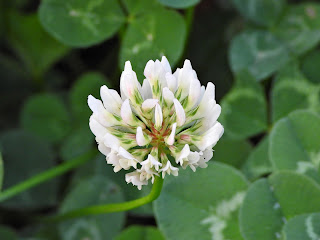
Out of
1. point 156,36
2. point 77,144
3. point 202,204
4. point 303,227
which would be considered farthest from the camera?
point 77,144

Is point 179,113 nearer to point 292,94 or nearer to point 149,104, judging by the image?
point 149,104

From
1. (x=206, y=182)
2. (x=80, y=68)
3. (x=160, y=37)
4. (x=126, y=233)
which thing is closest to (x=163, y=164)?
(x=206, y=182)

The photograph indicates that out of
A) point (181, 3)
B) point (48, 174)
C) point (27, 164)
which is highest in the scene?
point (181, 3)

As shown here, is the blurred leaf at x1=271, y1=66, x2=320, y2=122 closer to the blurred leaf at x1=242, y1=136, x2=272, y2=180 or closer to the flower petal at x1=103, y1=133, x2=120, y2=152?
the blurred leaf at x1=242, y1=136, x2=272, y2=180

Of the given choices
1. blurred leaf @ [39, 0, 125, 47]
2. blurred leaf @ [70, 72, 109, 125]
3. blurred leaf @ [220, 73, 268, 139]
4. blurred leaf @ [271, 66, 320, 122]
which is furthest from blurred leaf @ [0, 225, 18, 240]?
Result: blurred leaf @ [271, 66, 320, 122]

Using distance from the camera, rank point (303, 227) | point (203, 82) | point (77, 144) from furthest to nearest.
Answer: point (203, 82), point (77, 144), point (303, 227)

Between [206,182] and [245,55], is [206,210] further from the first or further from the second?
[245,55]

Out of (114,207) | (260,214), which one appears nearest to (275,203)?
(260,214)
